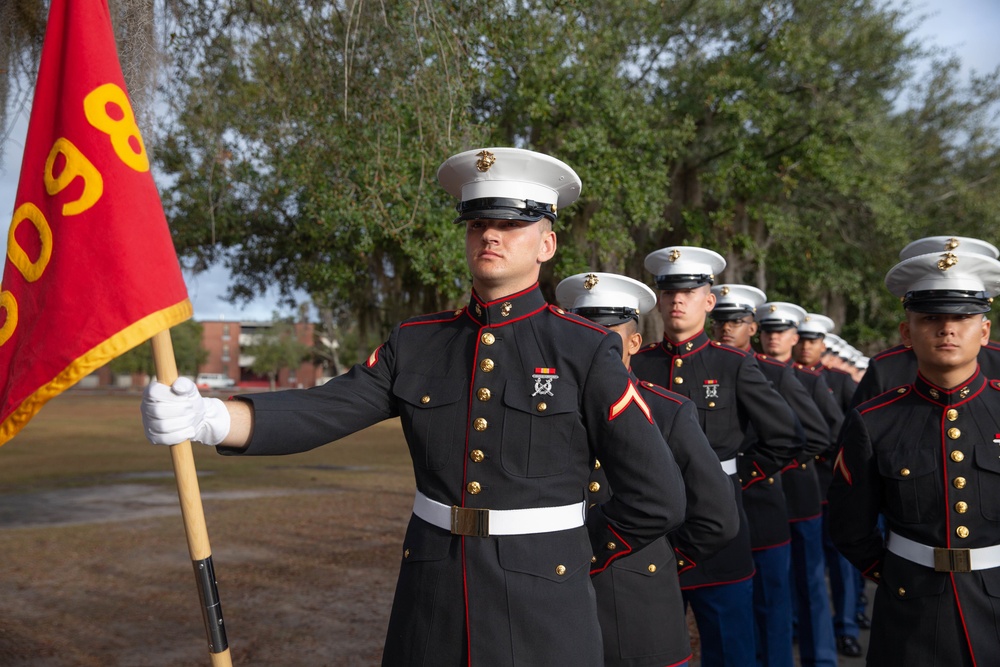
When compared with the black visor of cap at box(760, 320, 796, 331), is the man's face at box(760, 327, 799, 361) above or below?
below

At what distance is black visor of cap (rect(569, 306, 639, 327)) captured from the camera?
4027mm

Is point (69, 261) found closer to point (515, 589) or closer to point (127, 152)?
A: point (127, 152)

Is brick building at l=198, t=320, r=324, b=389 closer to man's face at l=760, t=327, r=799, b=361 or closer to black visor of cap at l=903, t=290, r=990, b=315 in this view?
man's face at l=760, t=327, r=799, b=361

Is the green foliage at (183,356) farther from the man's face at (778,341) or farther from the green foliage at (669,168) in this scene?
the man's face at (778,341)

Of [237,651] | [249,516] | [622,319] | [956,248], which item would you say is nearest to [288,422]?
[622,319]

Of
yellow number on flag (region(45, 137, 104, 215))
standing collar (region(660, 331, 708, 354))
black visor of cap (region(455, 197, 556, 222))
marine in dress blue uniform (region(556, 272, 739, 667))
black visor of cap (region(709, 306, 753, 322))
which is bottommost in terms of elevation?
marine in dress blue uniform (region(556, 272, 739, 667))

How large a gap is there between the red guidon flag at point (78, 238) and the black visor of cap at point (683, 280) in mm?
2885

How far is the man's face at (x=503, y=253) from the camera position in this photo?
8.73 feet

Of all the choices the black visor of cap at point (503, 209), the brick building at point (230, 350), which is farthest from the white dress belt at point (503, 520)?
the brick building at point (230, 350)

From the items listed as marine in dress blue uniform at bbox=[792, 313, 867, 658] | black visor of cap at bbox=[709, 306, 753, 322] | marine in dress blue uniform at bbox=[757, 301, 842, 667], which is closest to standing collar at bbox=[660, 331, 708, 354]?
marine in dress blue uniform at bbox=[757, 301, 842, 667]

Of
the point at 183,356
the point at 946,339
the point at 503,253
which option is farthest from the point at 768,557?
the point at 183,356

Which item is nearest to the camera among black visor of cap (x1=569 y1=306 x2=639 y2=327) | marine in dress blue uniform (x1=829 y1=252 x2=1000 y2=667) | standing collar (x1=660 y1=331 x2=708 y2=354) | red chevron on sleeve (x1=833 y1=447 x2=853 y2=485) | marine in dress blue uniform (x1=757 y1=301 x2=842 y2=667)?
marine in dress blue uniform (x1=829 y1=252 x2=1000 y2=667)

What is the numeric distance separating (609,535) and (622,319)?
1.39 m

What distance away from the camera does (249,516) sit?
1129cm
